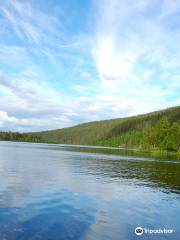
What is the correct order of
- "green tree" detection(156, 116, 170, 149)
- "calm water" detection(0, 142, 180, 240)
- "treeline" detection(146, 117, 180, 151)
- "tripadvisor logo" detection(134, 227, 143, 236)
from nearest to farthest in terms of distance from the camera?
"calm water" detection(0, 142, 180, 240) < "tripadvisor logo" detection(134, 227, 143, 236) < "treeline" detection(146, 117, 180, 151) < "green tree" detection(156, 116, 170, 149)

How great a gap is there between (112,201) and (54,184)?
13.7 m

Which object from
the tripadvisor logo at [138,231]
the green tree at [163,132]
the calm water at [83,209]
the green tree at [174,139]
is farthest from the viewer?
the green tree at [163,132]

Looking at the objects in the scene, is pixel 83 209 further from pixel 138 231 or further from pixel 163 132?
pixel 163 132

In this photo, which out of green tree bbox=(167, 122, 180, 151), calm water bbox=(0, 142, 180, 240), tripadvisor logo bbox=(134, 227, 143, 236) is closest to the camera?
calm water bbox=(0, 142, 180, 240)

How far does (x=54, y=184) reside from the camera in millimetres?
49406

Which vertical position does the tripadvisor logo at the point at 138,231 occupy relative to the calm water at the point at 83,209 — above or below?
below

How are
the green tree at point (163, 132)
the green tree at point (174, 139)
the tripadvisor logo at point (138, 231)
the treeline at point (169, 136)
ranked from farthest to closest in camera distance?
the green tree at point (163, 132), the treeline at point (169, 136), the green tree at point (174, 139), the tripadvisor logo at point (138, 231)

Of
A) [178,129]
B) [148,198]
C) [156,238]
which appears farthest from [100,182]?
[178,129]

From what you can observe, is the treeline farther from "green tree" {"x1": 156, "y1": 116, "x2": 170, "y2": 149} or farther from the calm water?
the calm water

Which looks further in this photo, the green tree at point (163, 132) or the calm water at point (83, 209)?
the green tree at point (163, 132)

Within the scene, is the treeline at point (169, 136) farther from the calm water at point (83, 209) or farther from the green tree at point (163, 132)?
the calm water at point (83, 209)

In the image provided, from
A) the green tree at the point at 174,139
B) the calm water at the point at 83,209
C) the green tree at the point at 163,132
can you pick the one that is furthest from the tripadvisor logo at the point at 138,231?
the green tree at the point at 163,132

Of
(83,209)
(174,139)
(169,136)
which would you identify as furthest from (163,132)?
(83,209)

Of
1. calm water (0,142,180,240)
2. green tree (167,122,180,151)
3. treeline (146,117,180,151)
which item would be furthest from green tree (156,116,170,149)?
calm water (0,142,180,240)
